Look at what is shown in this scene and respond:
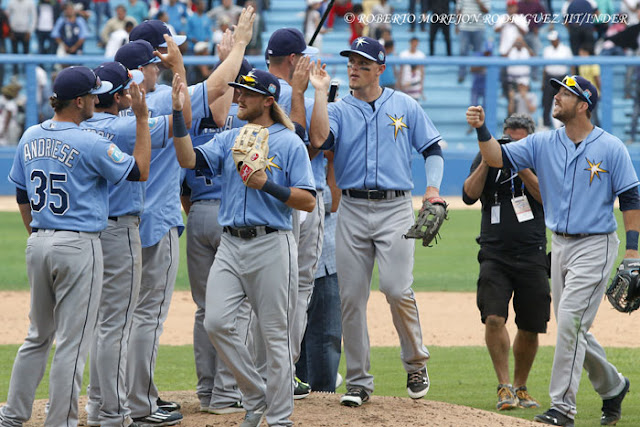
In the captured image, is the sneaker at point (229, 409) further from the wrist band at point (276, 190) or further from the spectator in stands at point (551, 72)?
the spectator in stands at point (551, 72)

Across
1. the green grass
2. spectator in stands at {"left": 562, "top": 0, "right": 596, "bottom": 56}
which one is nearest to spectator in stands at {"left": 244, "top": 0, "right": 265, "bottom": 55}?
spectator in stands at {"left": 562, "top": 0, "right": 596, "bottom": 56}

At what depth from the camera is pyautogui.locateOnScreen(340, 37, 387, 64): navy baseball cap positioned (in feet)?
21.2

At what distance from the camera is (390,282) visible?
20.6ft

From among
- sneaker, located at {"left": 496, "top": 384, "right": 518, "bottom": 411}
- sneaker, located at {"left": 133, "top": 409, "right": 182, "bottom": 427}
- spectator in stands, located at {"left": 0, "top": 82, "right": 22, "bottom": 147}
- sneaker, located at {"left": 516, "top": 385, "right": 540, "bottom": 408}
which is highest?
spectator in stands, located at {"left": 0, "top": 82, "right": 22, "bottom": 147}

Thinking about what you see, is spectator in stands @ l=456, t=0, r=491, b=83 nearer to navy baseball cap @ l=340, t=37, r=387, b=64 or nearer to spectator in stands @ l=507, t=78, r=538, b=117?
spectator in stands @ l=507, t=78, r=538, b=117

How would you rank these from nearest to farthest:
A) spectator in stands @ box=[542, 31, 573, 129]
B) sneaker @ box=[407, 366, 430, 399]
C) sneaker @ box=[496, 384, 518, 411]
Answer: sneaker @ box=[407, 366, 430, 399] → sneaker @ box=[496, 384, 518, 411] → spectator in stands @ box=[542, 31, 573, 129]

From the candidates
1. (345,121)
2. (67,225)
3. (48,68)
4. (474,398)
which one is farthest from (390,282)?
(48,68)

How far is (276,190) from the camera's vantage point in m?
5.40

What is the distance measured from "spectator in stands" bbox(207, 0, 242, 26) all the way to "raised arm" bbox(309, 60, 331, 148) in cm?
1450

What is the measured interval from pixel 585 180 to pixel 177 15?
1563cm

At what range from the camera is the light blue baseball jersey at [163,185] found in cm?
589

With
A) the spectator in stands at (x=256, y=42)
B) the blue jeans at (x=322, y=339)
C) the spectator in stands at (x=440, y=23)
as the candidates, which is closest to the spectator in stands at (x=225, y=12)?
the spectator in stands at (x=256, y=42)

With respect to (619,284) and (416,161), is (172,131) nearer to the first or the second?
(619,284)

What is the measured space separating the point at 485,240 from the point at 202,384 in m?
2.32
